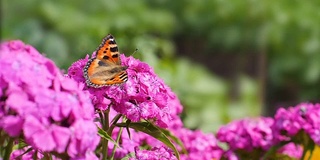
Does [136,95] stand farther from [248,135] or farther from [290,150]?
[290,150]

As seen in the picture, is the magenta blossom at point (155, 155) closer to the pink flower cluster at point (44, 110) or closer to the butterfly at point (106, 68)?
the butterfly at point (106, 68)

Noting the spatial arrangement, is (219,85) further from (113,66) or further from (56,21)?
(113,66)

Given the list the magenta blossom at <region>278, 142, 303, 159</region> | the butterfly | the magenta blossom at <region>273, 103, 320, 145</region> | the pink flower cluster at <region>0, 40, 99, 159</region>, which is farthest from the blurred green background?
the pink flower cluster at <region>0, 40, 99, 159</region>

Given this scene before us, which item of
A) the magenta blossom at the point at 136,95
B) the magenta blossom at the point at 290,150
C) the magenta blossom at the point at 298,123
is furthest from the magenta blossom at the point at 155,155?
the magenta blossom at the point at 290,150

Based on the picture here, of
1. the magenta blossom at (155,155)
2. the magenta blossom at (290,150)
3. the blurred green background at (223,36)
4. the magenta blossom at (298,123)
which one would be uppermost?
the blurred green background at (223,36)

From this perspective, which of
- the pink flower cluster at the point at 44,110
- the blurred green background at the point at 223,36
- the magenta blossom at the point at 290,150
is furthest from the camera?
the blurred green background at the point at 223,36

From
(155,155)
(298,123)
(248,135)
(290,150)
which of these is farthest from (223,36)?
(155,155)
